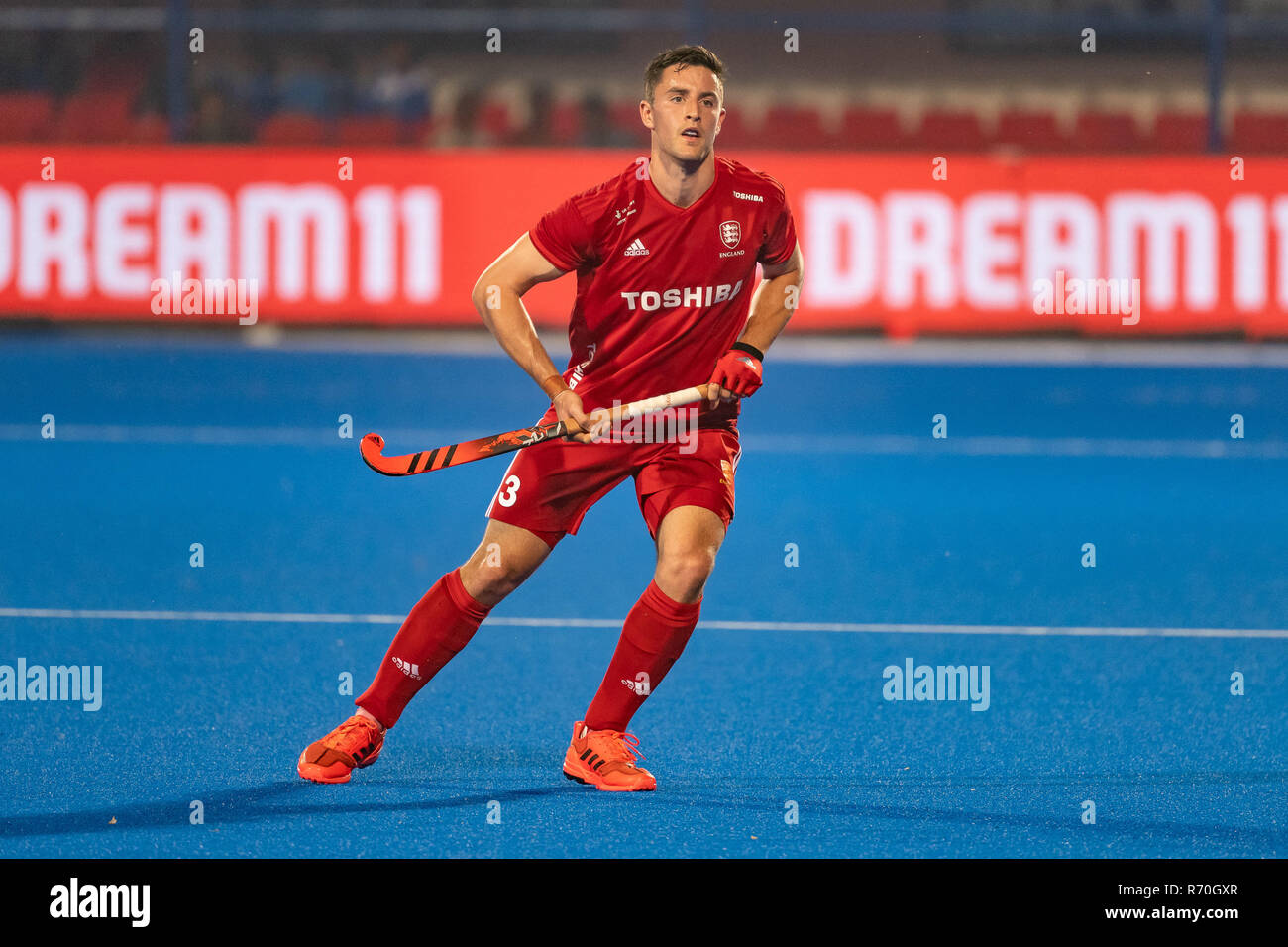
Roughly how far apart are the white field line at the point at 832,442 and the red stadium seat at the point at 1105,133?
24.0ft

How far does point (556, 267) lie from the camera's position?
4.77m

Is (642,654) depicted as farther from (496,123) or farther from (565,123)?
(565,123)

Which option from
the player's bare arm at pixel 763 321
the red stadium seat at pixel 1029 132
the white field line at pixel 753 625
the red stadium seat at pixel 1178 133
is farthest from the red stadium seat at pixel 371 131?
the player's bare arm at pixel 763 321

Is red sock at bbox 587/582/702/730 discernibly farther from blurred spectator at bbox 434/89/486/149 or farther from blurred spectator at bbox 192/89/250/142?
blurred spectator at bbox 434/89/486/149

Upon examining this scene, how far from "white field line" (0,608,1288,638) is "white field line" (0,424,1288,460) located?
3.84 meters

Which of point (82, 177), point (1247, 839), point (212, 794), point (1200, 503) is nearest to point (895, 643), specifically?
point (1247, 839)

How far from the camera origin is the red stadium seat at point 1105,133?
18.1 meters

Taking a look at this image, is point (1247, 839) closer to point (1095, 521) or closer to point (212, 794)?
point (212, 794)

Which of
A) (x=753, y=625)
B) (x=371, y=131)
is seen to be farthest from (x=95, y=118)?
(x=753, y=625)

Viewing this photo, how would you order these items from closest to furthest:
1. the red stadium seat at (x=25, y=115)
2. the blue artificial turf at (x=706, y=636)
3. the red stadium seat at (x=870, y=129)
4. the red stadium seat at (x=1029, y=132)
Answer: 1. the blue artificial turf at (x=706, y=636)
2. the red stadium seat at (x=25, y=115)
3. the red stadium seat at (x=1029, y=132)
4. the red stadium seat at (x=870, y=129)

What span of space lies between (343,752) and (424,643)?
36 cm

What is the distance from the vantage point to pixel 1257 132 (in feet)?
63.3

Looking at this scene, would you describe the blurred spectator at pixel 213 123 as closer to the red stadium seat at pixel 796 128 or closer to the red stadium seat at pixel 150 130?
the red stadium seat at pixel 150 130

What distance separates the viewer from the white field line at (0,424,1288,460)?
10.9m
